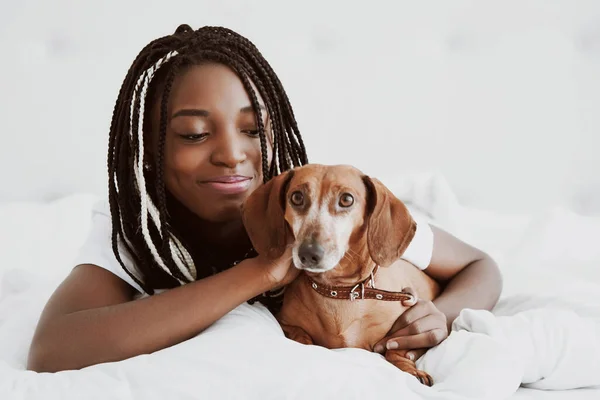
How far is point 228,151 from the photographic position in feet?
3.40

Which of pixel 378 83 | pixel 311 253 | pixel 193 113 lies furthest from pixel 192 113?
pixel 378 83

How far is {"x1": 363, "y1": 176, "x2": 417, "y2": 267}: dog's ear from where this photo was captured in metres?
0.93

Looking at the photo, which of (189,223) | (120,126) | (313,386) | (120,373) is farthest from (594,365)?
(120,126)

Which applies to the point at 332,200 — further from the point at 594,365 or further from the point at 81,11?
the point at 81,11

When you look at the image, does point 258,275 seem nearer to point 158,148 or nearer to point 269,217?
point 269,217

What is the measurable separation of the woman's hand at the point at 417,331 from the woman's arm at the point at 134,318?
0.65ft

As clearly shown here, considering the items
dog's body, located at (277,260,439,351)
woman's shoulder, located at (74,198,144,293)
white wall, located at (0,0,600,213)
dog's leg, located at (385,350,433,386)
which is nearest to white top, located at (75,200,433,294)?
woman's shoulder, located at (74,198,144,293)

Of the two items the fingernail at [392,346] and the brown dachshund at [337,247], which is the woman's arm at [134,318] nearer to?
the brown dachshund at [337,247]

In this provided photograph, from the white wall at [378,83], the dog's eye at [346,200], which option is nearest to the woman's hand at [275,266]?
the dog's eye at [346,200]

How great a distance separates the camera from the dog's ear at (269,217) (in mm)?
957

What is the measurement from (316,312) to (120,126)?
1.69 feet

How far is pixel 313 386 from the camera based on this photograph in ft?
2.43

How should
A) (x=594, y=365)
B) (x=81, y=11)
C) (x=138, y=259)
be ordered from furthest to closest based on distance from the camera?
(x=81, y=11)
(x=138, y=259)
(x=594, y=365)

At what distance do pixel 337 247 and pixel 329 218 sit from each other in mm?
48
